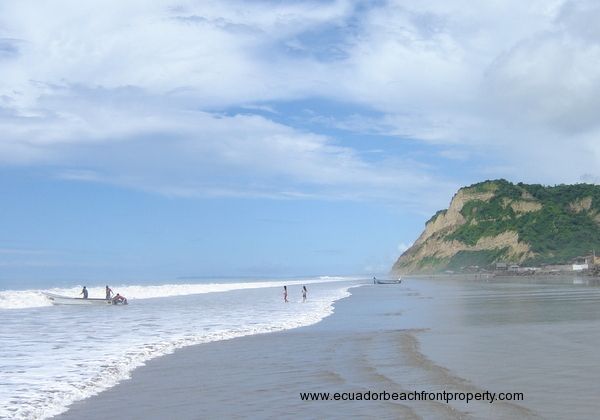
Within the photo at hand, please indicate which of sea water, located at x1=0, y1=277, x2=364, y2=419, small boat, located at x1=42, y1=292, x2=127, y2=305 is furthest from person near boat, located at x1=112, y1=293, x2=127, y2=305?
sea water, located at x1=0, y1=277, x2=364, y2=419

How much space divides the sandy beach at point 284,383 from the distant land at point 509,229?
122 meters

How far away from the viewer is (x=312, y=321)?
2850 cm

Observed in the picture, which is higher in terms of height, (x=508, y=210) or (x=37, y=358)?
(x=508, y=210)

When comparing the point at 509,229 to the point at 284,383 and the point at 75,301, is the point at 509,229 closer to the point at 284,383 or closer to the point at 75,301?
the point at 75,301

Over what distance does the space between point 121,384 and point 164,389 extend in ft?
4.26

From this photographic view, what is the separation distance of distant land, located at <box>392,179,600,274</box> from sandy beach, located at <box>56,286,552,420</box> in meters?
122

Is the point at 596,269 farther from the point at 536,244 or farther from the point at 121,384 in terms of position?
the point at 121,384

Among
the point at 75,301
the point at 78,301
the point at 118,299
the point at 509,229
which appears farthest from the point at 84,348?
the point at 509,229

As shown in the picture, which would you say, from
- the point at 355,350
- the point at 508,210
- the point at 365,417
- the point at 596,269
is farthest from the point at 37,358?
the point at 508,210

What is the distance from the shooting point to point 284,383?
41.9 ft

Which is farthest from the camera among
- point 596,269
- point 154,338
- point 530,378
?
point 596,269

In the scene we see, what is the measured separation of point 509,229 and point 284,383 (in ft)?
523

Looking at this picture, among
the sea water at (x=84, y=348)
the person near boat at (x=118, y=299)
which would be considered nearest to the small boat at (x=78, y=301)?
the person near boat at (x=118, y=299)

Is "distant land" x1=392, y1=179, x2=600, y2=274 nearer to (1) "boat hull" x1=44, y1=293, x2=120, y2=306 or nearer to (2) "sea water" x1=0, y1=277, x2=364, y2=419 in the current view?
(1) "boat hull" x1=44, y1=293, x2=120, y2=306
